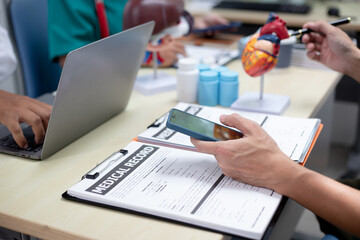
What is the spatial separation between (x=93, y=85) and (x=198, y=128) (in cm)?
30

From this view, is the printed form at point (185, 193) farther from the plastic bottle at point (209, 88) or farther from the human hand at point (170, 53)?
the human hand at point (170, 53)

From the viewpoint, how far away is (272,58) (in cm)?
113

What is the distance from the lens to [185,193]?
0.78 meters

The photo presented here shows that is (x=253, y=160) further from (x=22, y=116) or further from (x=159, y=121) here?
(x=22, y=116)

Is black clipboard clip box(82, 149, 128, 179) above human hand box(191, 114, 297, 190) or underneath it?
Answer: underneath

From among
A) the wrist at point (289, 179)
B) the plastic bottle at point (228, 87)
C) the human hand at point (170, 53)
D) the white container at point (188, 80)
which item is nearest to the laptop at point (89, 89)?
the white container at point (188, 80)

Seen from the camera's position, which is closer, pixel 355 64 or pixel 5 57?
pixel 5 57

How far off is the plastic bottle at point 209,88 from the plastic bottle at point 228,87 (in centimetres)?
2

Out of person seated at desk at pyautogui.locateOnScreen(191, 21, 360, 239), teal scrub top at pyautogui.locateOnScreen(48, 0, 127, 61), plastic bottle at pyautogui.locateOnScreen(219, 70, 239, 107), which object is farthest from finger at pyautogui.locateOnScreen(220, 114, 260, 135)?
teal scrub top at pyautogui.locateOnScreen(48, 0, 127, 61)

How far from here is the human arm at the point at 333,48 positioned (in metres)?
1.29

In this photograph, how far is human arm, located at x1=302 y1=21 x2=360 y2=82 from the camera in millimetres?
1289

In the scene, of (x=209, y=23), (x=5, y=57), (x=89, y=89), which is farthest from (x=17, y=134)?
(x=209, y=23)

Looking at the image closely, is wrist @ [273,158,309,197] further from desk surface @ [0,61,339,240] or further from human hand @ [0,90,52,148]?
human hand @ [0,90,52,148]

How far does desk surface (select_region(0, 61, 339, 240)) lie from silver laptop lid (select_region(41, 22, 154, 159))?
0.04 metres
